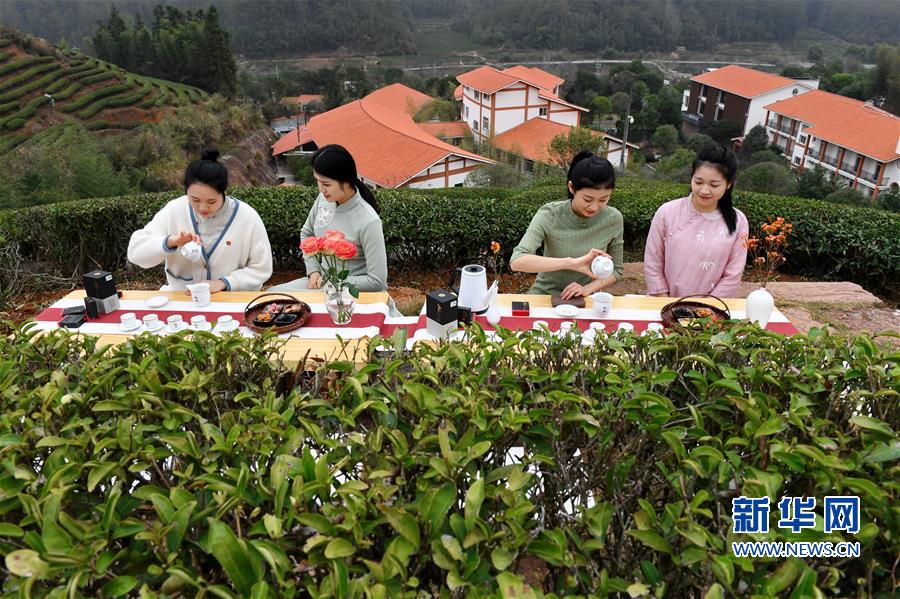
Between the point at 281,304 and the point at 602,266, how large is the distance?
4.71 ft

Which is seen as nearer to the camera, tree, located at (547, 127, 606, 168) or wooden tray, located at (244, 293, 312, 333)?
wooden tray, located at (244, 293, 312, 333)

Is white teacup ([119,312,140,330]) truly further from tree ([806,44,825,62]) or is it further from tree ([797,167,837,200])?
tree ([806,44,825,62])

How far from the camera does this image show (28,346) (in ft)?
5.17

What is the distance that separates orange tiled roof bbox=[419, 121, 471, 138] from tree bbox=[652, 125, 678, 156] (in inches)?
512

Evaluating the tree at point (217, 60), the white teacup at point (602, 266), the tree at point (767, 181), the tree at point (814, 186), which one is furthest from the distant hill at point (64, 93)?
the tree at point (814, 186)

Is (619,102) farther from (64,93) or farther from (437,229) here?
(437,229)

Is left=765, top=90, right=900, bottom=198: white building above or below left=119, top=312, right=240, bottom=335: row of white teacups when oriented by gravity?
below

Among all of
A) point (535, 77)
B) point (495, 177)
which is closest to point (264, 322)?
point (495, 177)

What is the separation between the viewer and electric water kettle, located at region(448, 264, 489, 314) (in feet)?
7.69

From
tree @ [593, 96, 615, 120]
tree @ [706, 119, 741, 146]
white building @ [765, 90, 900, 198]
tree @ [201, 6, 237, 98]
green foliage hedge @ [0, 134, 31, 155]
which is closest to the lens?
green foliage hedge @ [0, 134, 31, 155]

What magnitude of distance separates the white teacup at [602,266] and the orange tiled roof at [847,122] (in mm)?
31445

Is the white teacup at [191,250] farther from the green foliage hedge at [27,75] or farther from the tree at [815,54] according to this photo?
the tree at [815,54]

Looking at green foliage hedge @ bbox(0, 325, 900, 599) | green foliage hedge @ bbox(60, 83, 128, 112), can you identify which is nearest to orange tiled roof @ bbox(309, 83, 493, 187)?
green foliage hedge @ bbox(60, 83, 128, 112)

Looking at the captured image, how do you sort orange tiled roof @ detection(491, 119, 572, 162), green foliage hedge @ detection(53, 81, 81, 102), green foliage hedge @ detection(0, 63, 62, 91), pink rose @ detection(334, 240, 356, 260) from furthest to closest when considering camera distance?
Result: green foliage hedge @ detection(53, 81, 81, 102)
green foliage hedge @ detection(0, 63, 62, 91)
orange tiled roof @ detection(491, 119, 572, 162)
pink rose @ detection(334, 240, 356, 260)
